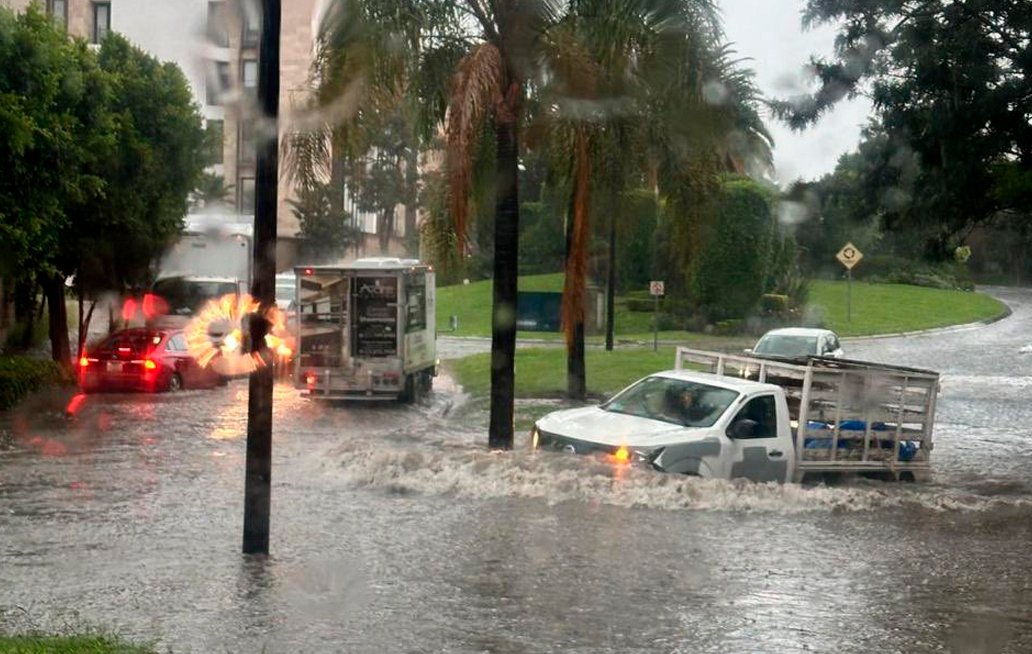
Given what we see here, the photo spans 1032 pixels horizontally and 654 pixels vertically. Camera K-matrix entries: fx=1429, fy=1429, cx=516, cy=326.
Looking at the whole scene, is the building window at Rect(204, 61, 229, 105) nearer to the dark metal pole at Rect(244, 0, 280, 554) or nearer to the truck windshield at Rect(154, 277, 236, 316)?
the dark metal pole at Rect(244, 0, 280, 554)

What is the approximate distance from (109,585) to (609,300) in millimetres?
28051

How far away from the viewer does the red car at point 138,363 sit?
2689cm

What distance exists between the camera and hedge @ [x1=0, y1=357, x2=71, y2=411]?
23656 millimetres

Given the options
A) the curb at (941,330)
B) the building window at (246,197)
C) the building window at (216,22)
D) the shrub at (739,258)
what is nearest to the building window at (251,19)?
the building window at (216,22)

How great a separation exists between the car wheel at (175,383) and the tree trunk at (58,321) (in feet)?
8.74

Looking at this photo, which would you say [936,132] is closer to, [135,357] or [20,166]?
[20,166]

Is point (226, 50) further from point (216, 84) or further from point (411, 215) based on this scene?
point (411, 215)

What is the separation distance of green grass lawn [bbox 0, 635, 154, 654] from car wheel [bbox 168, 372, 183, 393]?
64.0ft

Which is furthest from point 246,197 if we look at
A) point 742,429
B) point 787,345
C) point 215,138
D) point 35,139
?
point 742,429

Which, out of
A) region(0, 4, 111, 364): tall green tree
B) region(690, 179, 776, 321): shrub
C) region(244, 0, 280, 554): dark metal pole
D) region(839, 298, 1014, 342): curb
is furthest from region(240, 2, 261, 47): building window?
region(839, 298, 1014, 342): curb

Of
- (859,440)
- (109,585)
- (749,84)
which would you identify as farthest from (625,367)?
(109,585)

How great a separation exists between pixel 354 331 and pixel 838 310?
3406cm

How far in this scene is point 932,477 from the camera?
18781 millimetres

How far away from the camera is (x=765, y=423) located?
15594mm
